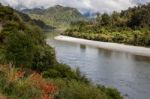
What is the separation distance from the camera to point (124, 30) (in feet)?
476

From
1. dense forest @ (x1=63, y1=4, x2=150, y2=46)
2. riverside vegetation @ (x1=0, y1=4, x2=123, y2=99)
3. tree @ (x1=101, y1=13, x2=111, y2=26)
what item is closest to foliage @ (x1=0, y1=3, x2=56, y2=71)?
riverside vegetation @ (x1=0, y1=4, x2=123, y2=99)

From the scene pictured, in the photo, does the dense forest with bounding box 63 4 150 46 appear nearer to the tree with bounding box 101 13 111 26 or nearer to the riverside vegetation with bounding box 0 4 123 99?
the tree with bounding box 101 13 111 26

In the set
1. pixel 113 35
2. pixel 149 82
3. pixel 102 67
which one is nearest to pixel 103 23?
pixel 113 35

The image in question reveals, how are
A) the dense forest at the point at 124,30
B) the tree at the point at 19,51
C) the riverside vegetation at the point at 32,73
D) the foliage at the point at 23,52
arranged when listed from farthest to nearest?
1. the dense forest at the point at 124,30
2. the foliage at the point at 23,52
3. the tree at the point at 19,51
4. the riverside vegetation at the point at 32,73

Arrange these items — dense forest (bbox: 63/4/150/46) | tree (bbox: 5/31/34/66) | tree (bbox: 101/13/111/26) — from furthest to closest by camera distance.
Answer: tree (bbox: 101/13/111/26) < dense forest (bbox: 63/4/150/46) < tree (bbox: 5/31/34/66)

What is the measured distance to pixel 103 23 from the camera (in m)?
176

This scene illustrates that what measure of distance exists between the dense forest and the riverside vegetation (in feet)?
257

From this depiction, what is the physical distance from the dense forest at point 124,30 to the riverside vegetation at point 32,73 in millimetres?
78234

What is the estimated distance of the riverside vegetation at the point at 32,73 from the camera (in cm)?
1407

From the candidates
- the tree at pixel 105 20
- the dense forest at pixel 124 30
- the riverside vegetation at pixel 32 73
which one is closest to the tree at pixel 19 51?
the riverside vegetation at pixel 32 73

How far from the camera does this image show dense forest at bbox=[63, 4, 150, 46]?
125m

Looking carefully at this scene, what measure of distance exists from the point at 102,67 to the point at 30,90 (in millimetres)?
49431

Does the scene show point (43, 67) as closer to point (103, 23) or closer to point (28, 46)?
point (28, 46)

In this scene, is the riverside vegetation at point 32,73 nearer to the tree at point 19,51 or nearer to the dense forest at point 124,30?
the tree at point 19,51
